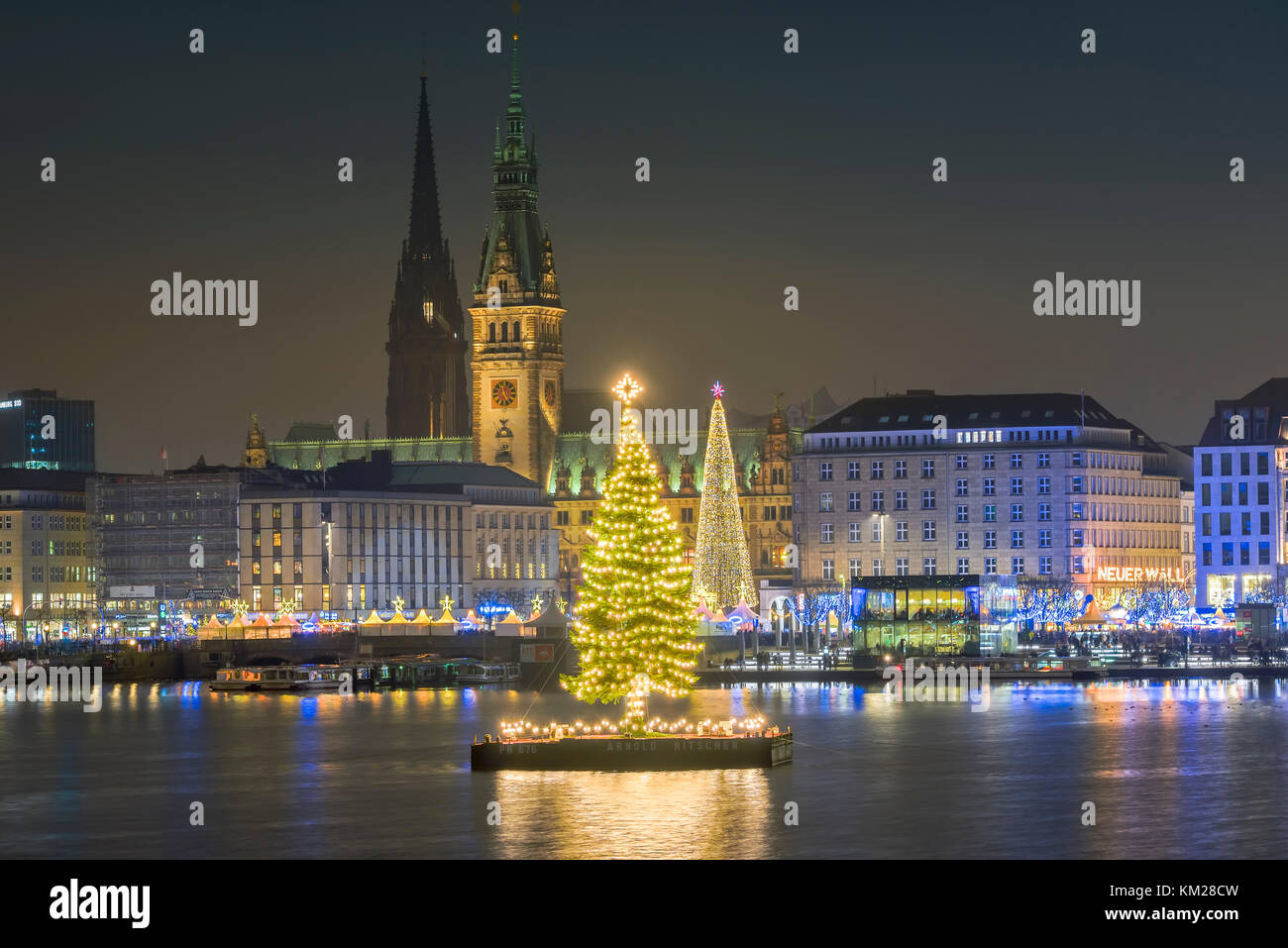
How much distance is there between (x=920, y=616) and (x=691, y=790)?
8216 centimetres

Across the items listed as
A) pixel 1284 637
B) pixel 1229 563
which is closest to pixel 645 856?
pixel 1284 637

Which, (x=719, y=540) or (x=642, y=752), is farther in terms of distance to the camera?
(x=719, y=540)

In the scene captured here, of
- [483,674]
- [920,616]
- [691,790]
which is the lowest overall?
[483,674]

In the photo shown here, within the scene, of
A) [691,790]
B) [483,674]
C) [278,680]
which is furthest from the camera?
[483,674]

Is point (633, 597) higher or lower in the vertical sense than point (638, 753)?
higher

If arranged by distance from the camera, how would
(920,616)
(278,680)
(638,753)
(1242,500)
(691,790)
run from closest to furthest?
(691,790) → (638,753) → (920,616) → (278,680) → (1242,500)

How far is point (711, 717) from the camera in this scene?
10469cm

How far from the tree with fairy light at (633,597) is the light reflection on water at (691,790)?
3097 mm

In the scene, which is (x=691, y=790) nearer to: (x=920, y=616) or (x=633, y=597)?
(x=633, y=597)

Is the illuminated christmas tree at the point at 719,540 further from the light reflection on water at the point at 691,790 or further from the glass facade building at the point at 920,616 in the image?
the light reflection on water at the point at 691,790

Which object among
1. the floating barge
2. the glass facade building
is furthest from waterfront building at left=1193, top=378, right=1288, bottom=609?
the floating barge

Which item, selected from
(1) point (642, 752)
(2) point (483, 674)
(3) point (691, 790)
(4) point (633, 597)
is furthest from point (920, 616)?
(3) point (691, 790)

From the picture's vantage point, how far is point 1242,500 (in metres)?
192
